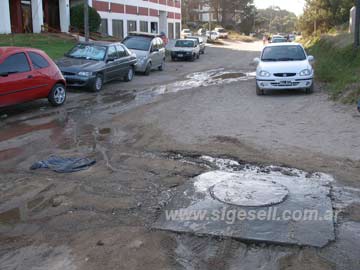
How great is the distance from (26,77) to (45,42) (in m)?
18.0

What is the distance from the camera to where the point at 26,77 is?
11.5m

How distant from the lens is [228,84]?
1856cm

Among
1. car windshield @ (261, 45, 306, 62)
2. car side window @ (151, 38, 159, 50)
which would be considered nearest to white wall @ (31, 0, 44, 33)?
car side window @ (151, 38, 159, 50)

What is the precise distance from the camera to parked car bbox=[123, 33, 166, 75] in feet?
72.7

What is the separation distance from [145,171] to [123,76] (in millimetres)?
12383

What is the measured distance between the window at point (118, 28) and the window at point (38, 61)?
105ft

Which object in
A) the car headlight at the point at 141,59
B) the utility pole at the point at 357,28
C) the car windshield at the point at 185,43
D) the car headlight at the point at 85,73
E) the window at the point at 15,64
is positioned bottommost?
the car headlight at the point at 85,73

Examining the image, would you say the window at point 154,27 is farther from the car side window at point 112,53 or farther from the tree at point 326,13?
the car side window at point 112,53

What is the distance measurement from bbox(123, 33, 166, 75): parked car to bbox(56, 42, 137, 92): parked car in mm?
2920

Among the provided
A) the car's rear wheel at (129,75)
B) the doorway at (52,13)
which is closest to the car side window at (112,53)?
the car's rear wheel at (129,75)

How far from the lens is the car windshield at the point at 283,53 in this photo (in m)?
15.8

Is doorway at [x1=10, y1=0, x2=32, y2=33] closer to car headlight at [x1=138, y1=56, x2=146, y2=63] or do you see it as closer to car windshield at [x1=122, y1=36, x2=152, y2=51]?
car windshield at [x1=122, y1=36, x2=152, y2=51]

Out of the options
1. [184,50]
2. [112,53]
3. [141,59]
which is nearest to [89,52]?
[112,53]

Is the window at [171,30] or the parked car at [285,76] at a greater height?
the window at [171,30]
